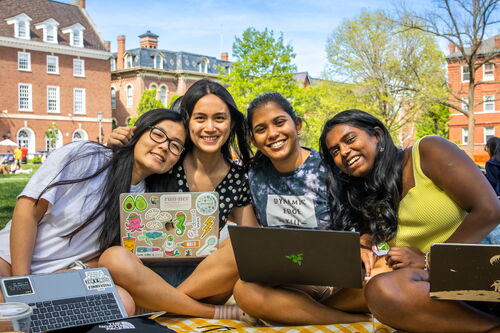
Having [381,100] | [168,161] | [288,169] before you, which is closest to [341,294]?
[288,169]

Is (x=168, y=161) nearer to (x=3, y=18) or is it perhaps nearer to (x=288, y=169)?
(x=288, y=169)

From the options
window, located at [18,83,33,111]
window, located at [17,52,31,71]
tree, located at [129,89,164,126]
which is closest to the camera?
window, located at [17,52,31,71]

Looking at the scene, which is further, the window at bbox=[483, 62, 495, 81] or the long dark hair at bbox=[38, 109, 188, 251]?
the window at bbox=[483, 62, 495, 81]

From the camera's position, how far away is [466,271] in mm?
2080

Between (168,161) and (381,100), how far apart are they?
832 inches

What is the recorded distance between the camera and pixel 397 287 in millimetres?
2314

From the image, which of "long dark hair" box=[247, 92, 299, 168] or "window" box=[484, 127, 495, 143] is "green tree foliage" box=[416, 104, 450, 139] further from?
"long dark hair" box=[247, 92, 299, 168]

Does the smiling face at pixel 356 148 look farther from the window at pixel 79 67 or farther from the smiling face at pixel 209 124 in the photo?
the window at pixel 79 67

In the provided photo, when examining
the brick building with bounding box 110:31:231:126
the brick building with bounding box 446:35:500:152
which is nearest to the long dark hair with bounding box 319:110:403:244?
the brick building with bounding box 446:35:500:152

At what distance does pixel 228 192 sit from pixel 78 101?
37.4 metres

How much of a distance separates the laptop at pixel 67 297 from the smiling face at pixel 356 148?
1405 mm

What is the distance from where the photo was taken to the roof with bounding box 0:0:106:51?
34906mm

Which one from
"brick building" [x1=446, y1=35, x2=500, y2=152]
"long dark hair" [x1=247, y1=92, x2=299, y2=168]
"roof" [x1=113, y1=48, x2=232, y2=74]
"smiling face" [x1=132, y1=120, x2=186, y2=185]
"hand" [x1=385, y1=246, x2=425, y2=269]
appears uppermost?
"roof" [x1=113, y1=48, x2=232, y2=74]

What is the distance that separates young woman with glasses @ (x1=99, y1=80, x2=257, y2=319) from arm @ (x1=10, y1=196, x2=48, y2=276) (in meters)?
0.39
